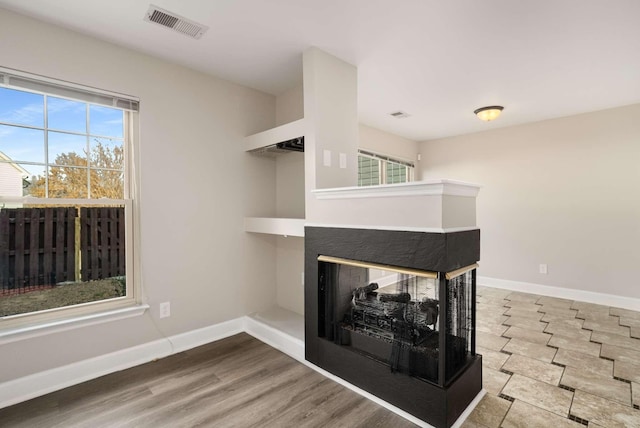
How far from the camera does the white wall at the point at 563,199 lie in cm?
406

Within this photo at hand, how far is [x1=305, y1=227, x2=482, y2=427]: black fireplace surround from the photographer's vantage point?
1.81 metres

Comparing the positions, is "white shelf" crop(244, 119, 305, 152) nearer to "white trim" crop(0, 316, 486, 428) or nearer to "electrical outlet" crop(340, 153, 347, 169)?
"electrical outlet" crop(340, 153, 347, 169)

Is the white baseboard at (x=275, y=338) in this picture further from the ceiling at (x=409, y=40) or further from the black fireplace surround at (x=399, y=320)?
the ceiling at (x=409, y=40)

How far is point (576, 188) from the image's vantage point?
14.5 ft

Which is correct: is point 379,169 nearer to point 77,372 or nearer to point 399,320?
point 399,320

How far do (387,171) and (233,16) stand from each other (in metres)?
3.93

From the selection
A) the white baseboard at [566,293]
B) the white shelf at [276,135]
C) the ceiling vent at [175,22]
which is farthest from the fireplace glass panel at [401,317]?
the white baseboard at [566,293]

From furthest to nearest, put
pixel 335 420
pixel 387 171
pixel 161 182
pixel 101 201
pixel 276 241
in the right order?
pixel 387 171 < pixel 276 241 < pixel 161 182 < pixel 101 201 < pixel 335 420

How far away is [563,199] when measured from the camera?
4523mm

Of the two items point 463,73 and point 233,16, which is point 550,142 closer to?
point 463,73

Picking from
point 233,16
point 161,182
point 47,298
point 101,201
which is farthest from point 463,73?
point 47,298

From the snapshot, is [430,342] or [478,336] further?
[478,336]

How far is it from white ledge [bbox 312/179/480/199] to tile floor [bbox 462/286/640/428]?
4.52 ft

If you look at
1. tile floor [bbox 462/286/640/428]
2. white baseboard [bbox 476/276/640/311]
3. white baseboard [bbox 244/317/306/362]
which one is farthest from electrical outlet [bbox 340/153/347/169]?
white baseboard [bbox 476/276/640/311]
